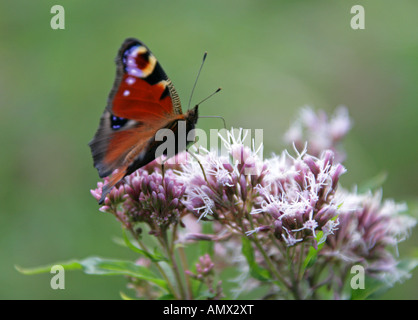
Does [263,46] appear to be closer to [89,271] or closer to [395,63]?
[395,63]

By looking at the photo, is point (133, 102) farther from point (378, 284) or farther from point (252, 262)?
point (378, 284)

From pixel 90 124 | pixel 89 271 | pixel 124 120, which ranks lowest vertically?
pixel 89 271

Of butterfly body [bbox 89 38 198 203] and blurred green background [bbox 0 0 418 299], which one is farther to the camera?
blurred green background [bbox 0 0 418 299]

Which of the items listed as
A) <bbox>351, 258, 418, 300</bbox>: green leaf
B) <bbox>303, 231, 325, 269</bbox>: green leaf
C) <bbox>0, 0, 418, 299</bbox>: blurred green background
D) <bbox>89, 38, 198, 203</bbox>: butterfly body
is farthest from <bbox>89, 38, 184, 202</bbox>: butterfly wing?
<bbox>0, 0, 418, 299</bbox>: blurred green background

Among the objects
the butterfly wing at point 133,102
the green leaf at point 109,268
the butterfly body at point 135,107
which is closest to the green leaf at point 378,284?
the green leaf at point 109,268

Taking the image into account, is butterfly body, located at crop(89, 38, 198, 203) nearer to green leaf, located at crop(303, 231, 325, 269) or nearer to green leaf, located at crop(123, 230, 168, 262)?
green leaf, located at crop(123, 230, 168, 262)

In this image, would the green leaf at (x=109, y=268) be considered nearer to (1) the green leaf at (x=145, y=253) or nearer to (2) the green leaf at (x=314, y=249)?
(1) the green leaf at (x=145, y=253)
